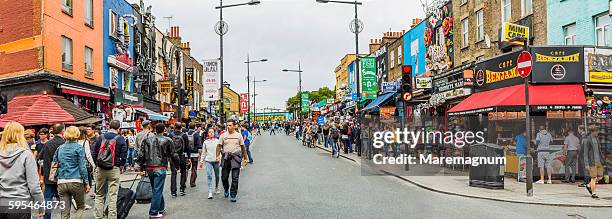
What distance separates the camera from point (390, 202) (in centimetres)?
1046

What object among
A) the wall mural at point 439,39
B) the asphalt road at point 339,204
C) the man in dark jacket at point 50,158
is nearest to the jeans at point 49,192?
the man in dark jacket at point 50,158

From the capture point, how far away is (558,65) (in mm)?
15758

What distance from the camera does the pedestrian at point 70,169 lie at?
24.6 feet

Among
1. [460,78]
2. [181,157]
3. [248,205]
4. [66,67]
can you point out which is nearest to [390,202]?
[248,205]

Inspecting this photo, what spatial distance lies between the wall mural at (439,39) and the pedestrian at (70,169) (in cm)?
2186

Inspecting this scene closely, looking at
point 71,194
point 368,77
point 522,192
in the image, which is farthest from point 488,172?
point 368,77

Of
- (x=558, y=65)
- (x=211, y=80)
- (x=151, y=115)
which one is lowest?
(x=151, y=115)

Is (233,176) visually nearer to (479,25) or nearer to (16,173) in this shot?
(16,173)

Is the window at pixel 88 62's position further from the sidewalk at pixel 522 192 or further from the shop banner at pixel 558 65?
the shop banner at pixel 558 65

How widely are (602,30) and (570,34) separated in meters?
1.36

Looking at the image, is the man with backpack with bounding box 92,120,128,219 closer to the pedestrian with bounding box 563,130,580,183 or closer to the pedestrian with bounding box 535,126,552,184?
the pedestrian with bounding box 535,126,552,184

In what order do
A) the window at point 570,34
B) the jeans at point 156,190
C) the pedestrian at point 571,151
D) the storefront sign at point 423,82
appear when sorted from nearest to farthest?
the jeans at point 156,190 < the pedestrian at point 571,151 < the window at point 570,34 < the storefront sign at point 423,82

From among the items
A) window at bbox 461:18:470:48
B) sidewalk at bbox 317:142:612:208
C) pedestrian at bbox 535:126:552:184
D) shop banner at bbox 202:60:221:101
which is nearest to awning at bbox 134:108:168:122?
shop banner at bbox 202:60:221:101

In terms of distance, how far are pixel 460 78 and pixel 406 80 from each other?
5320 mm
